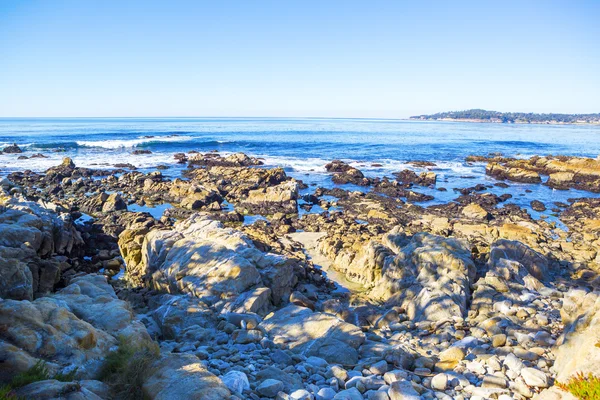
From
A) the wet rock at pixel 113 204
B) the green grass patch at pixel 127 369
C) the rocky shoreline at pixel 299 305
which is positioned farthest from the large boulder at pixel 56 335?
the wet rock at pixel 113 204

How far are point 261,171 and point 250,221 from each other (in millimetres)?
12163

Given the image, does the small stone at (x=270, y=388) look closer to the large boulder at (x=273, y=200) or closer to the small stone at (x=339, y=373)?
the small stone at (x=339, y=373)

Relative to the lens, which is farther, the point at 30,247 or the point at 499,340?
the point at 30,247

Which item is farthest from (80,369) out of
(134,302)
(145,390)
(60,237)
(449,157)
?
(449,157)

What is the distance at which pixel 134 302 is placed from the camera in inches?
409

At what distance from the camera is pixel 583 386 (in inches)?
177

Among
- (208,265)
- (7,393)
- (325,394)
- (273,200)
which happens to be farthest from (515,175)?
(7,393)

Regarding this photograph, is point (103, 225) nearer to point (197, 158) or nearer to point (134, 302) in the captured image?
point (134, 302)

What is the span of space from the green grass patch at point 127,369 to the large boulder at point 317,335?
281cm

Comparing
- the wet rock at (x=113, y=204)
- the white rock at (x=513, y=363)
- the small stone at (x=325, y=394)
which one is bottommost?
the wet rock at (x=113, y=204)

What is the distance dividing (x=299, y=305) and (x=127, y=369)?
5.50m

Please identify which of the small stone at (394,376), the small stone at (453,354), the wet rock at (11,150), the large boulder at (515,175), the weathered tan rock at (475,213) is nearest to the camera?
the small stone at (394,376)

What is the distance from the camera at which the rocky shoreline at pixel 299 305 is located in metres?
5.21

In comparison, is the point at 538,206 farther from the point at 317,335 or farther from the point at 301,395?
the point at 301,395
